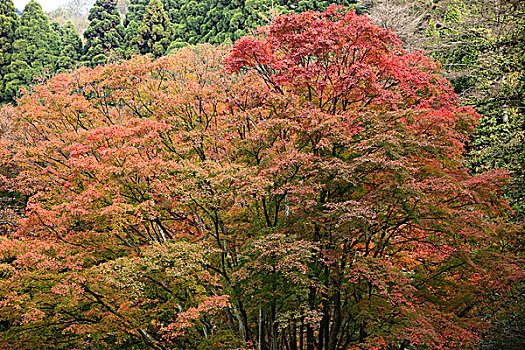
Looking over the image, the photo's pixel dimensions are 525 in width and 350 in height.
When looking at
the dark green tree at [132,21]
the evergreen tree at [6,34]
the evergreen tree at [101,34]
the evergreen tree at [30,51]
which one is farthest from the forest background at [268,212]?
the evergreen tree at [101,34]

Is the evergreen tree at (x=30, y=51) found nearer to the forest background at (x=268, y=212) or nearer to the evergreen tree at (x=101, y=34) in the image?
the evergreen tree at (x=101, y=34)

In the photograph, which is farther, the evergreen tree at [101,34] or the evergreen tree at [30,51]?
the evergreen tree at [101,34]

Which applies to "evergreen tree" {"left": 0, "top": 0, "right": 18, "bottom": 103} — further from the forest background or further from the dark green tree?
the forest background

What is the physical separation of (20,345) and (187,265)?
6.08 metres

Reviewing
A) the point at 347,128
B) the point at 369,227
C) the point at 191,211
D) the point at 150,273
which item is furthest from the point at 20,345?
the point at 347,128

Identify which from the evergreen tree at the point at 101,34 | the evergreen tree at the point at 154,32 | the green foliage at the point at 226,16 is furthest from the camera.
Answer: the evergreen tree at the point at 101,34

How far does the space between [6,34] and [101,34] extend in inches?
284

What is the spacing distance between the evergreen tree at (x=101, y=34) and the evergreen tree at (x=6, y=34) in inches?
216

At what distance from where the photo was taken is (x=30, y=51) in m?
31.7

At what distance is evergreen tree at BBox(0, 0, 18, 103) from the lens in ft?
98.0

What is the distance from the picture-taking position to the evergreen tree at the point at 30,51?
96.4 ft

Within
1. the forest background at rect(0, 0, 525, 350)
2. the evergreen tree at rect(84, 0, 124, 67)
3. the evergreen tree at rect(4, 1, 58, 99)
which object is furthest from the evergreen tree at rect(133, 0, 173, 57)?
the forest background at rect(0, 0, 525, 350)

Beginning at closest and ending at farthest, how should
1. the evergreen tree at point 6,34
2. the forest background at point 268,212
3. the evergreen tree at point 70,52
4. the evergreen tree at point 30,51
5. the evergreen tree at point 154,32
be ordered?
1. the forest background at point 268,212
2. the evergreen tree at point 30,51
3. the evergreen tree at point 6,34
4. the evergreen tree at point 154,32
5. the evergreen tree at point 70,52

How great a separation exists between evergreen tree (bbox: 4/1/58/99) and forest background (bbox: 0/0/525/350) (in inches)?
781
